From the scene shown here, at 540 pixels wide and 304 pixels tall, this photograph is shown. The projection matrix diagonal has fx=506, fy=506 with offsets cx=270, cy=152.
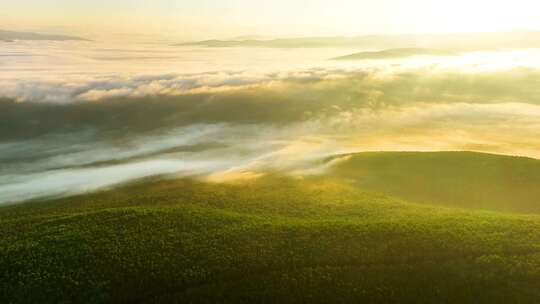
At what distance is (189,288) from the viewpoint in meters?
74.8

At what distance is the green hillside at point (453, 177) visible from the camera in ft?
428

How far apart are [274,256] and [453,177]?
3367 inches

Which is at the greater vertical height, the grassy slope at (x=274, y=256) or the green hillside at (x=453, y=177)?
the grassy slope at (x=274, y=256)

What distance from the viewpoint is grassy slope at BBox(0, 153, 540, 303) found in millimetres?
72562

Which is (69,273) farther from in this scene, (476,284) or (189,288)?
(476,284)

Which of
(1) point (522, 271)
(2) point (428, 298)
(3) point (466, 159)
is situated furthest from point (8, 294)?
(3) point (466, 159)

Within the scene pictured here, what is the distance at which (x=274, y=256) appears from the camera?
8294cm

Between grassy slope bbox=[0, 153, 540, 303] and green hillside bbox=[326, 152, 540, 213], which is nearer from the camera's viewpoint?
grassy slope bbox=[0, 153, 540, 303]

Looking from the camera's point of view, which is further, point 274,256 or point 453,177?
point 453,177

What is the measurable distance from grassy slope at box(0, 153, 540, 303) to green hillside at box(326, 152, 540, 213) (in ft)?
71.9

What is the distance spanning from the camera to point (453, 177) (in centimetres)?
14912

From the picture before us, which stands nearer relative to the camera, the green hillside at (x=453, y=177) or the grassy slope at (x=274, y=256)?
the grassy slope at (x=274, y=256)

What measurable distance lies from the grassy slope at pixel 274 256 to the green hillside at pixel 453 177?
71.9 feet

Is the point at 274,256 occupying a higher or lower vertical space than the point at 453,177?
higher
